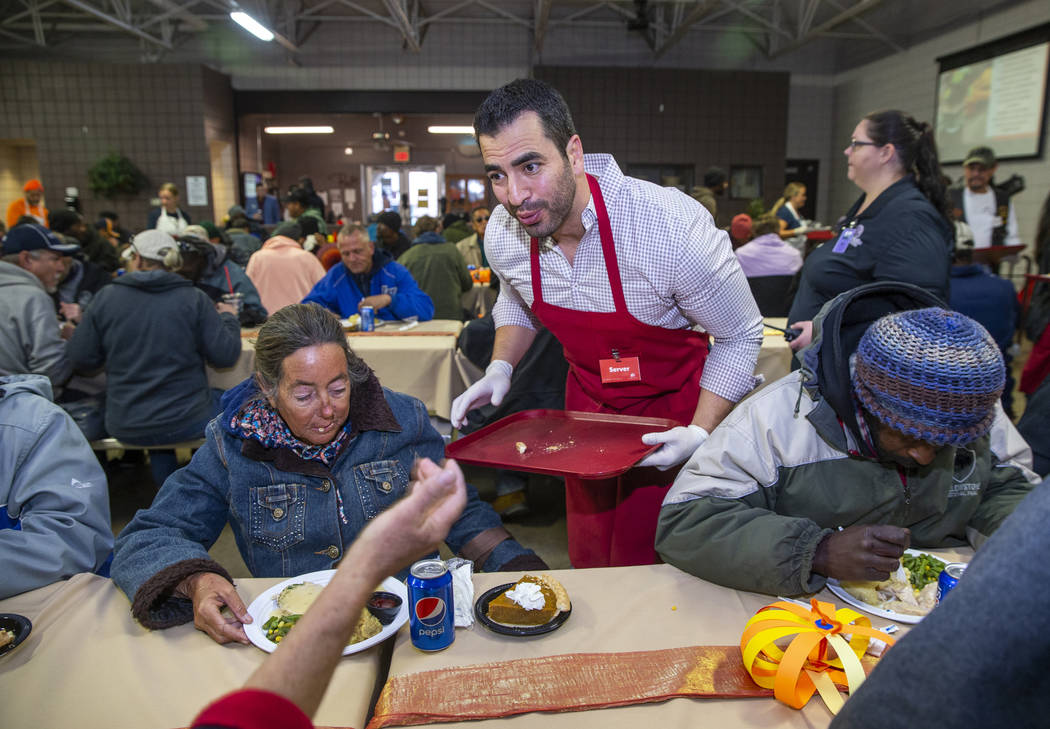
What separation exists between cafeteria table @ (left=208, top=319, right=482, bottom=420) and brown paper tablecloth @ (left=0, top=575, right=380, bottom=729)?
2.52m

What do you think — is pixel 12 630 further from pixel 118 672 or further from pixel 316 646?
pixel 316 646

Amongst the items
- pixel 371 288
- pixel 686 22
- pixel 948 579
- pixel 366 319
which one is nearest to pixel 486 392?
pixel 948 579

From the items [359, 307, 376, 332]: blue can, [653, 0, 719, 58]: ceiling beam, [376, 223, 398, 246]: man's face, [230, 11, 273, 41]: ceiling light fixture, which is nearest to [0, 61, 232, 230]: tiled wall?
[230, 11, 273, 41]: ceiling light fixture

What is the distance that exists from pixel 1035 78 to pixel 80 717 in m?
10.8

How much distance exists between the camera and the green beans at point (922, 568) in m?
1.38

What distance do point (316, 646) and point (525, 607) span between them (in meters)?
0.77

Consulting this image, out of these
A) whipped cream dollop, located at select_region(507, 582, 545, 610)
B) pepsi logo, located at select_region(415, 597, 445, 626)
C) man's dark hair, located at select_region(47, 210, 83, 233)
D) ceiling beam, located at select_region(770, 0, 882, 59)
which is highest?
ceiling beam, located at select_region(770, 0, 882, 59)

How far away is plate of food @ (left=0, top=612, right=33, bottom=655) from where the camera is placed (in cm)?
118

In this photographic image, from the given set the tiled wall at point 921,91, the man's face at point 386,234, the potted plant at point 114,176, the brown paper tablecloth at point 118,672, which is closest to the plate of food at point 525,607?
the brown paper tablecloth at point 118,672

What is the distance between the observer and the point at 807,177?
1372 centimetres

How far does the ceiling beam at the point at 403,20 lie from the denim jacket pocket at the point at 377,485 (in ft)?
28.6

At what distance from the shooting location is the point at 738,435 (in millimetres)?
1476

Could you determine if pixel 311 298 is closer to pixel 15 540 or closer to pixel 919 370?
pixel 15 540

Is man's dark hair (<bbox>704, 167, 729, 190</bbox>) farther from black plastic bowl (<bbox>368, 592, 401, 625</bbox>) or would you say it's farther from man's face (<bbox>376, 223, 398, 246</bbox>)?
black plastic bowl (<bbox>368, 592, 401, 625</bbox>)
